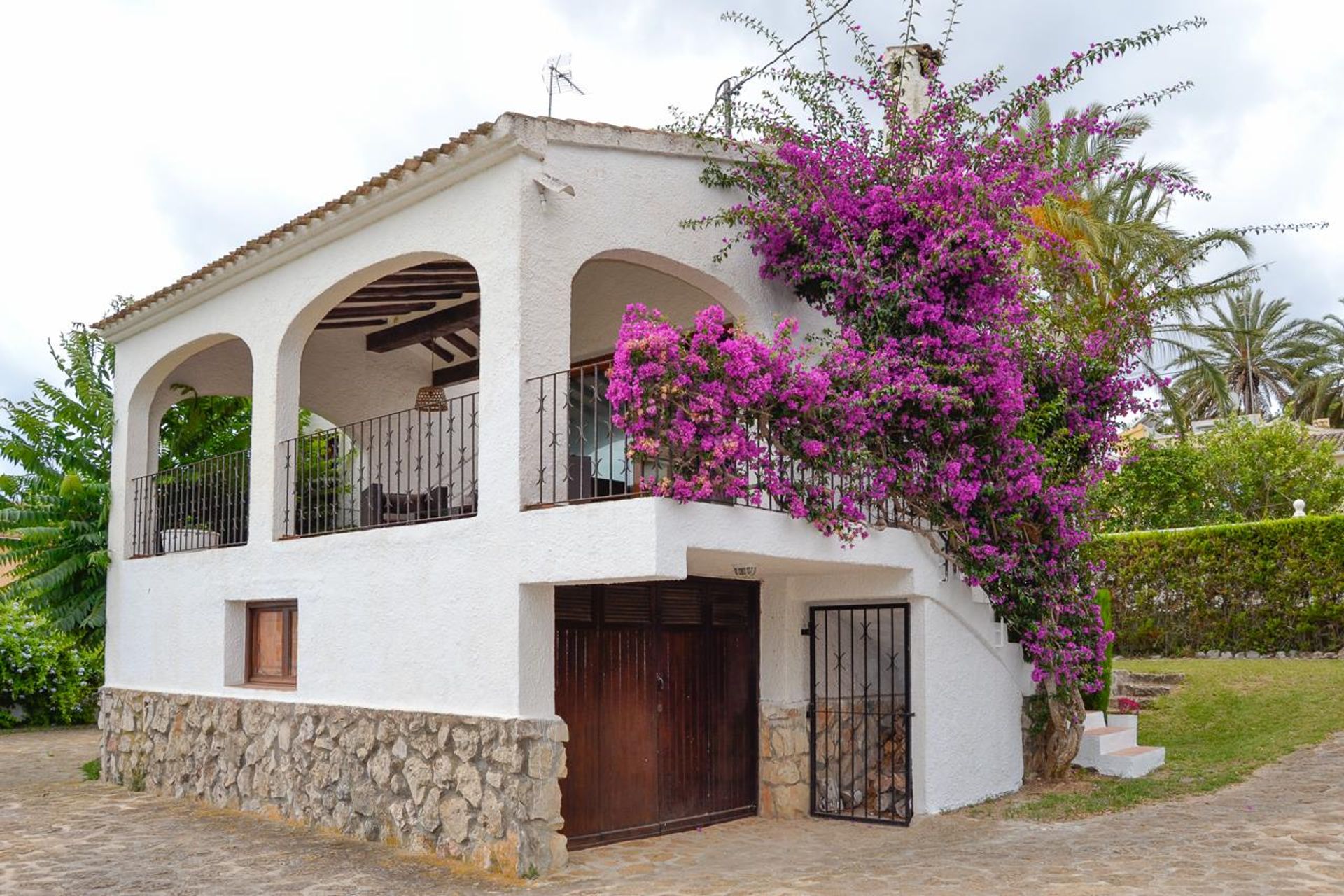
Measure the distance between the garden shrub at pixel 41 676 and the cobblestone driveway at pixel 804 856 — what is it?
8.54 metres

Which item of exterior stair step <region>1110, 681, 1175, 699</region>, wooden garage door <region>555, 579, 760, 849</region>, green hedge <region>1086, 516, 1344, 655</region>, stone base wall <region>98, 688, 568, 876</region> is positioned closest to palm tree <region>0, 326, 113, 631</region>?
stone base wall <region>98, 688, 568, 876</region>

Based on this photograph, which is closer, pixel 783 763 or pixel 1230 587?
pixel 783 763

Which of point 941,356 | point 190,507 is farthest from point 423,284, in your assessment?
point 941,356

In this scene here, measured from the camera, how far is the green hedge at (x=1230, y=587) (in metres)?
18.0

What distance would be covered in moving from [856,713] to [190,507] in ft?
25.1

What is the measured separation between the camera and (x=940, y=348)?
1038 centimetres

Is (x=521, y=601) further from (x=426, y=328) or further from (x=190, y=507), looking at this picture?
(x=190, y=507)

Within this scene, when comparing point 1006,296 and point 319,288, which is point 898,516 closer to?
point 1006,296

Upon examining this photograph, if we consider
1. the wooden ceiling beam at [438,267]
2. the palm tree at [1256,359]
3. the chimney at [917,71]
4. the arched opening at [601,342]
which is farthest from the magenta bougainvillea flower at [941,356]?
the palm tree at [1256,359]

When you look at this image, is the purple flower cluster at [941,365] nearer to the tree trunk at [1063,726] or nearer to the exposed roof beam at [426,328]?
the tree trunk at [1063,726]

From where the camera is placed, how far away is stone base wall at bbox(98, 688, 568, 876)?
27.7 feet

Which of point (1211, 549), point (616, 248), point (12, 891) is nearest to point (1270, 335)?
point (1211, 549)

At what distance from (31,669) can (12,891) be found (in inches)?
475

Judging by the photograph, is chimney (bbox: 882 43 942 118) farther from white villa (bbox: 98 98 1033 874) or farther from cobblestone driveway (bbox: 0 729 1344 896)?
cobblestone driveway (bbox: 0 729 1344 896)
